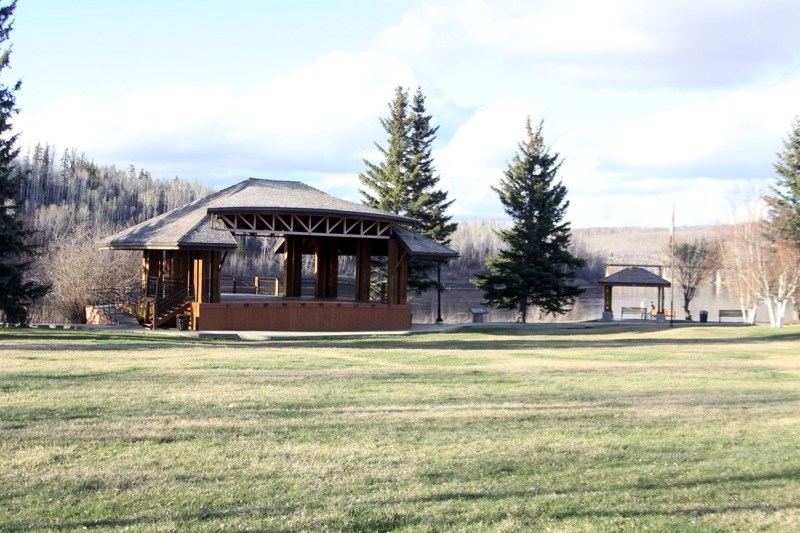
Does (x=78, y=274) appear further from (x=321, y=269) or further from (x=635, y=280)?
(x=635, y=280)

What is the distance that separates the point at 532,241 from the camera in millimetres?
43031

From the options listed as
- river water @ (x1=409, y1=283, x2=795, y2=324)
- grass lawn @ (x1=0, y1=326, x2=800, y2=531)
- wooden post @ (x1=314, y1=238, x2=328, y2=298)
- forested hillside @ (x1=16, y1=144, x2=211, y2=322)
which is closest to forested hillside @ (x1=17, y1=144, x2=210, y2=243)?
forested hillside @ (x1=16, y1=144, x2=211, y2=322)

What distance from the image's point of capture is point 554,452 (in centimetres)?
834

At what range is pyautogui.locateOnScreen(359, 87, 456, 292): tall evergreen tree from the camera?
4362 cm

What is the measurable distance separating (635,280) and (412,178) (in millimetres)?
12261

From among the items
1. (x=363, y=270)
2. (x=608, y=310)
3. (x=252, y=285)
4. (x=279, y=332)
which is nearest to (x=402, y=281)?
(x=363, y=270)

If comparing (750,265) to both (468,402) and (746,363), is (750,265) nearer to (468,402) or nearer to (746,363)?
(746,363)

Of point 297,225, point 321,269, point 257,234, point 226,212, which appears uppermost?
point 226,212

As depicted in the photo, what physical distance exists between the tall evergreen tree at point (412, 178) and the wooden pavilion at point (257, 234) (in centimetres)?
887

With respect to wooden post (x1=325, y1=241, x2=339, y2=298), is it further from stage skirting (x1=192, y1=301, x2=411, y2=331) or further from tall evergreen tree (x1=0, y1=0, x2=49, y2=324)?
tall evergreen tree (x1=0, y1=0, x2=49, y2=324)

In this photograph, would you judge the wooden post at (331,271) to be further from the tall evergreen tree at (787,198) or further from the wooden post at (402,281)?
the tall evergreen tree at (787,198)

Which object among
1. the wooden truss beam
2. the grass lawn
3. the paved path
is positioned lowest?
the grass lawn

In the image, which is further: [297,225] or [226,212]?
[297,225]

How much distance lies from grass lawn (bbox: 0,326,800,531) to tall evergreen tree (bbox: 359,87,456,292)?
27.5 meters
